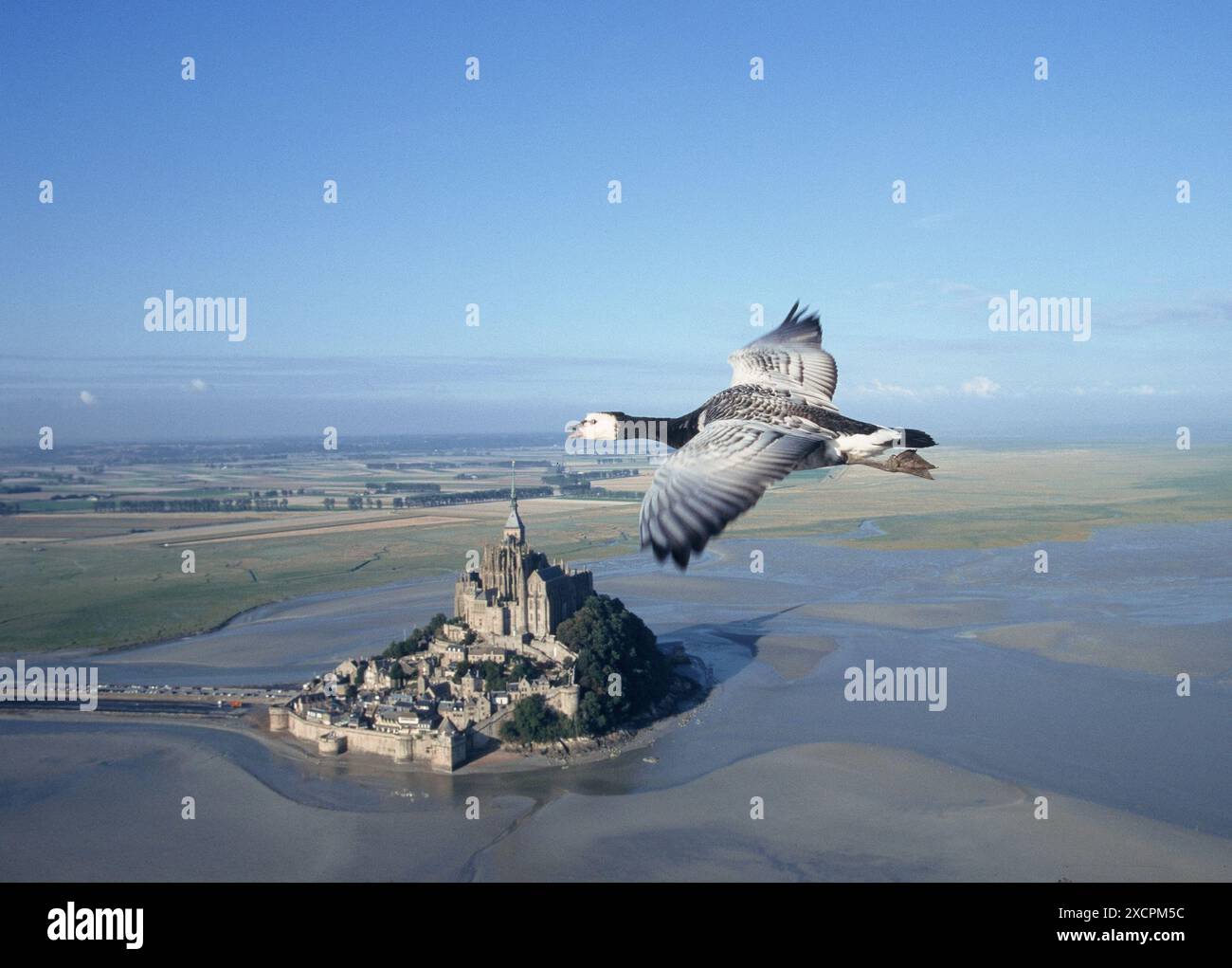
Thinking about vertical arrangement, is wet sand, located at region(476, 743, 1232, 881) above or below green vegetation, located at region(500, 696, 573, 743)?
below

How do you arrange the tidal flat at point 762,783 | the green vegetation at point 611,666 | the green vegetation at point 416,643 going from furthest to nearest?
the green vegetation at point 416,643 → the green vegetation at point 611,666 → the tidal flat at point 762,783

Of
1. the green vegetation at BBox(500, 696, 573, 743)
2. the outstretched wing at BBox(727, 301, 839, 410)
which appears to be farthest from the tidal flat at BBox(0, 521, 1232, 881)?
the outstretched wing at BBox(727, 301, 839, 410)

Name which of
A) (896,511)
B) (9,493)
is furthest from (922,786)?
(9,493)

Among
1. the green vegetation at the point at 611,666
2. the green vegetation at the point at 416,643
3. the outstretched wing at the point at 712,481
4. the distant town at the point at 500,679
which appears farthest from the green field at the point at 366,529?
the outstretched wing at the point at 712,481

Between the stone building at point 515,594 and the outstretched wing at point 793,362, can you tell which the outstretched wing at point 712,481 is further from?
the stone building at point 515,594

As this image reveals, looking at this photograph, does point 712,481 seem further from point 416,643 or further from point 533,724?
point 416,643

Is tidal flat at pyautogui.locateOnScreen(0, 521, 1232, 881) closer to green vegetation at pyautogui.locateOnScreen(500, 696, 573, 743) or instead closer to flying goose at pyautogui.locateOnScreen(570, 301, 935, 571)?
green vegetation at pyautogui.locateOnScreen(500, 696, 573, 743)

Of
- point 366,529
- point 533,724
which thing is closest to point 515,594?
point 533,724
